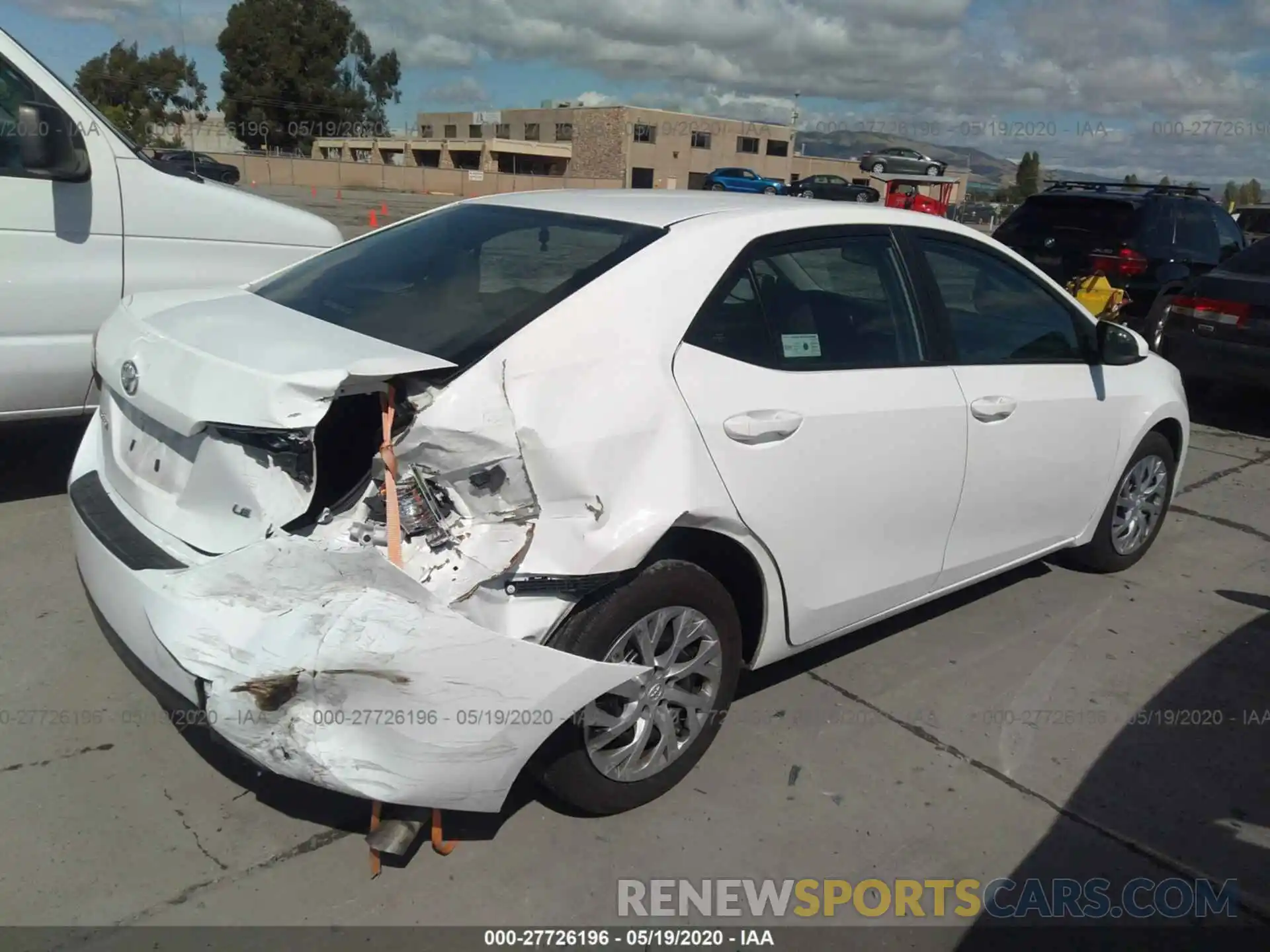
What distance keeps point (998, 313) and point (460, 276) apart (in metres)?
2.14

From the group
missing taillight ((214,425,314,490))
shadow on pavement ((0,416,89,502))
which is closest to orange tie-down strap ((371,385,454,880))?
missing taillight ((214,425,314,490))

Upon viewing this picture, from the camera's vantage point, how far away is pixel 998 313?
13.3 feet

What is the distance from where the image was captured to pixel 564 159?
7612 cm

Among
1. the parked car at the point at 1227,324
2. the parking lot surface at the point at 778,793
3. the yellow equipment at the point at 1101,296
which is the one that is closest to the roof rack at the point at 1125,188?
the yellow equipment at the point at 1101,296

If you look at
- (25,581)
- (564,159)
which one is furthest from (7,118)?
(564,159)

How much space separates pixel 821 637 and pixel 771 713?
0.36 metres

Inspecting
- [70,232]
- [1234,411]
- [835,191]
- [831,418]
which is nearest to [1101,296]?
[1234,411]

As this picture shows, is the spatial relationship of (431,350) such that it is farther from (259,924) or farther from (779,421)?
(259,924)

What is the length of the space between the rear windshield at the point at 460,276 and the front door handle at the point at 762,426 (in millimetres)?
Result: 582

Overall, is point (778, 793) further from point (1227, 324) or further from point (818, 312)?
point (1227, 324)

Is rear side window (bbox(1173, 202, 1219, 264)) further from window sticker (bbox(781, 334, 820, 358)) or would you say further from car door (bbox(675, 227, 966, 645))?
window sticker (bbox(781, 334, 820, 358))

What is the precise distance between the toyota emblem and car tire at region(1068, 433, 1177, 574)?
397 centimetres

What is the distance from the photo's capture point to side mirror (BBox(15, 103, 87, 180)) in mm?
4367

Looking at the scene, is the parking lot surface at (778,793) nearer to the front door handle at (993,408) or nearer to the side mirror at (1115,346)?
the front door handle at (993,408)
